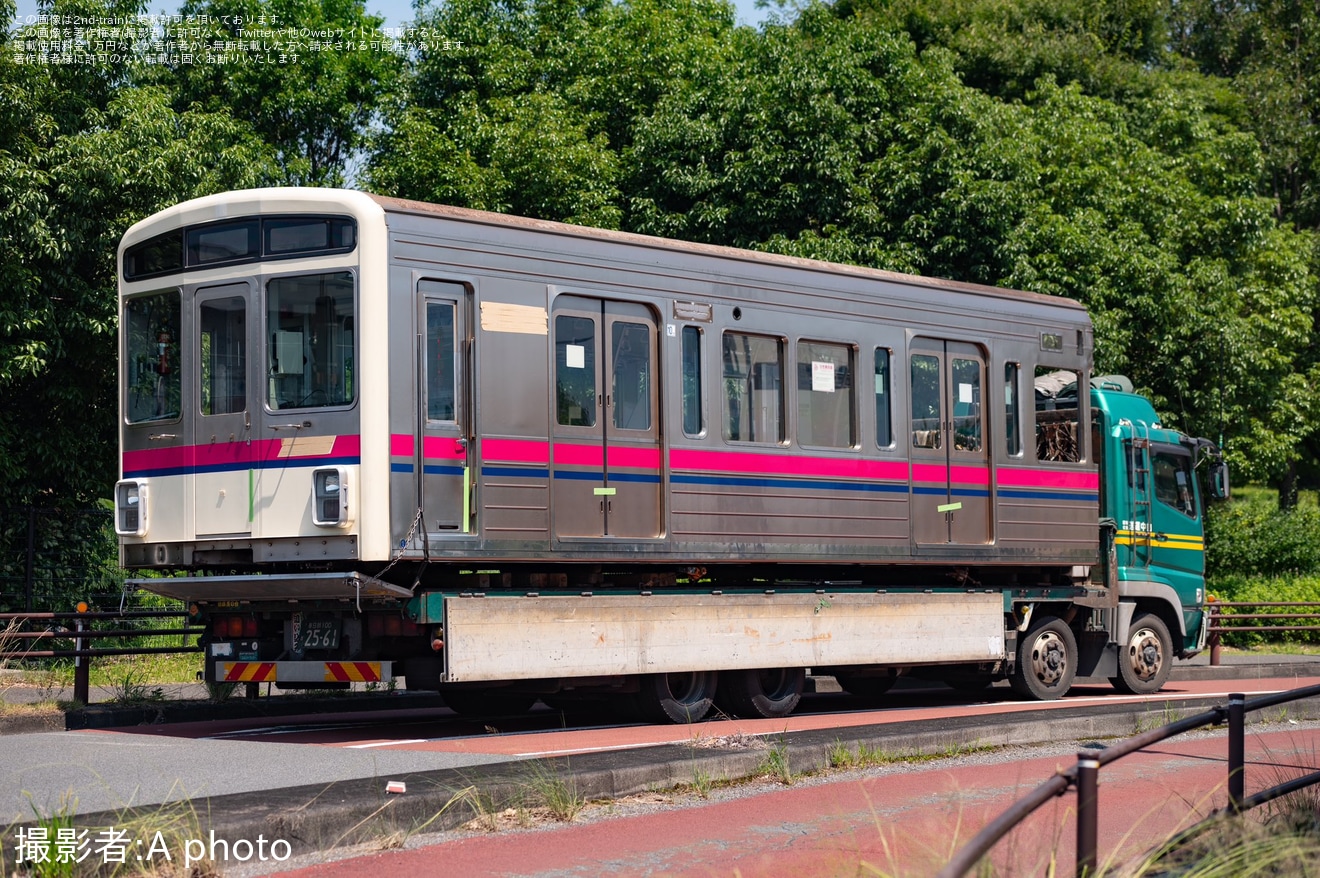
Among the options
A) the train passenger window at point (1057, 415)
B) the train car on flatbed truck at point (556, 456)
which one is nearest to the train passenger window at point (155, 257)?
the train car on flatbed truck at point (556, 456)

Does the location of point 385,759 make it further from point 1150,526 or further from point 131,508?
point 1150,526

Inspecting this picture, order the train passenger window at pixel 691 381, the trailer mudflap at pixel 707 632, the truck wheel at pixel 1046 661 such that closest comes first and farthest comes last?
1. the trailer mudflap at pixel 707 632
2. the train passenger window at pixel 691 381
3. the truck wheel at pixel 1046 661

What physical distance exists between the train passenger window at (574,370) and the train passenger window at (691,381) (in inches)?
37.5

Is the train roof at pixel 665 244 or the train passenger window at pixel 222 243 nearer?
the train roof at pixel 665 244

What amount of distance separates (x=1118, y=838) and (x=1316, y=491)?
164ft

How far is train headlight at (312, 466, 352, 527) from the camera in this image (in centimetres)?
1091

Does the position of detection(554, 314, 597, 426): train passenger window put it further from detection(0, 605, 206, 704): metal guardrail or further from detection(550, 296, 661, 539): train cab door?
detection(0, 605, 206, 704): metal guardrail

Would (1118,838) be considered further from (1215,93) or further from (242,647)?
(1215,93)

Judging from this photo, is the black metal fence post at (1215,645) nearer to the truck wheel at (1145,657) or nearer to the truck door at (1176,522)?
the truck door at (1176,522)

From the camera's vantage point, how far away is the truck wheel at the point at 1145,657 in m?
17.2

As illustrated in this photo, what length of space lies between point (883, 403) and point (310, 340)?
5650mm

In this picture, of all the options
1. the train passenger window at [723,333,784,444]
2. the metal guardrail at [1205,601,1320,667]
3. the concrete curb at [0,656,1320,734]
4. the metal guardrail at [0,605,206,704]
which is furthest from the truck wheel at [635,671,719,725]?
the metal guardrail at [1205,601,1320,667]

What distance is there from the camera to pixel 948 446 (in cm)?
1517

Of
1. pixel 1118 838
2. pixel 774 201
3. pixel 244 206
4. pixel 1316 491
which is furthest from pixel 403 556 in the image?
pixel 1316 491
